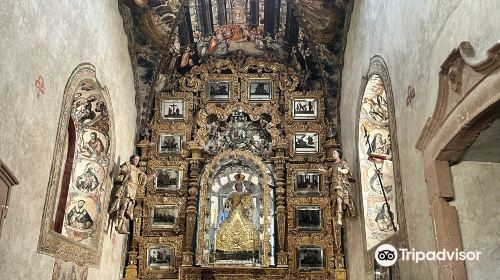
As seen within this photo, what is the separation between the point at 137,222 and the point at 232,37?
544 cm

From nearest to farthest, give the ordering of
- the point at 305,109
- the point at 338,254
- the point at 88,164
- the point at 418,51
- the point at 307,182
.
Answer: the point at 418,51, the point at 88,164, the point at 338,254, the point at 307,182, the point at 305,109

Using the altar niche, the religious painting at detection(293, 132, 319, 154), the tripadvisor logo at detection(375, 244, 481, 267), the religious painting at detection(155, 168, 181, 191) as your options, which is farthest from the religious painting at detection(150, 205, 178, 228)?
the tripadvisor logo at detection(375, 244, 481, 267)

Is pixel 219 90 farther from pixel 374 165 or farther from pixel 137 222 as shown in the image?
pixel 374 165

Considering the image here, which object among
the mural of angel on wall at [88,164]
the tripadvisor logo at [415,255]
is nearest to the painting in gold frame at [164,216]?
the mural of angel on wall at [88,164]

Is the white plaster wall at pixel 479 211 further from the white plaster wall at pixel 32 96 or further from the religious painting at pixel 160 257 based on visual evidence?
the religious painting at pixel 160 257

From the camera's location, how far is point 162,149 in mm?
12883

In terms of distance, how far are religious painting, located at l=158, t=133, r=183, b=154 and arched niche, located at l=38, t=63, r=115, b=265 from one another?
225 centimetres

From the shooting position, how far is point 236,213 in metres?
12.2

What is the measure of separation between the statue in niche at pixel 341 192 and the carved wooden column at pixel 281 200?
1604 mm

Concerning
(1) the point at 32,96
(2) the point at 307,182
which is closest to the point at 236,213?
(2) the point at 307,182

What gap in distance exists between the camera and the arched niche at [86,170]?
945 centimetres

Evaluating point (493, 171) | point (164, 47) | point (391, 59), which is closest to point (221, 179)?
point (164, 47)

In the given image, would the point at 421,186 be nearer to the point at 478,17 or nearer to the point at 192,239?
the point at 478,17

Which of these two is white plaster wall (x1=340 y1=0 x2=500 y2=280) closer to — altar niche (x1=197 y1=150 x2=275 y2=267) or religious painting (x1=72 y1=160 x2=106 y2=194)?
altar niche (x1=197 y1=150 x2=275 y2=267)
